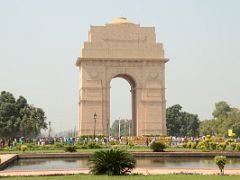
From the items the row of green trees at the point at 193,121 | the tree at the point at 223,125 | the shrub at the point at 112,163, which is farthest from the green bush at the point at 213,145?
the row of green trees at the point at 193,121

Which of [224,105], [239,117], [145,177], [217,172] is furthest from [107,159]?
[224,105]

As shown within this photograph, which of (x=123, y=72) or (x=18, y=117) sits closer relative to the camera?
(x=123, y=72)

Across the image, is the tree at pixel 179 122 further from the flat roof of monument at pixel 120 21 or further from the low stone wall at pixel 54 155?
the low stone wall at pixel 54 155

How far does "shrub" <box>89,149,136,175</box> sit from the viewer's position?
13258 millimetres

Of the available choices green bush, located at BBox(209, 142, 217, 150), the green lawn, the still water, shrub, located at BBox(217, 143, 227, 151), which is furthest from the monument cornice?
the green lawn

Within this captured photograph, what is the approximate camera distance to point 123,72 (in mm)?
47156

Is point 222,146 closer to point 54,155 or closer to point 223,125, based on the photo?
point 54,155

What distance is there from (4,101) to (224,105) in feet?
138

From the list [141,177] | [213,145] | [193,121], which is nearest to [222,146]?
[213,145]

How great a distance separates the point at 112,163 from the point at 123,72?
34.0m

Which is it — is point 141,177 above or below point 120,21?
below

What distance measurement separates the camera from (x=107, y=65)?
1850 inches

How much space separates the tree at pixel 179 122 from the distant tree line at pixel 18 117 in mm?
28580

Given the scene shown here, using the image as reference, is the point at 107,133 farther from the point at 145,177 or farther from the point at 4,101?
the point at 145,177
